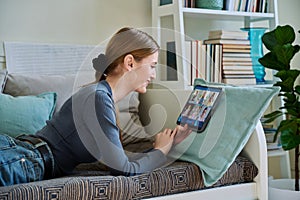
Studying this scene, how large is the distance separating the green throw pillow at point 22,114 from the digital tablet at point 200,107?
23.0 inches

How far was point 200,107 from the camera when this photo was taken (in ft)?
5.82

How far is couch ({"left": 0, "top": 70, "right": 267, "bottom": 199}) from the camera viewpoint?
1357 millimetres

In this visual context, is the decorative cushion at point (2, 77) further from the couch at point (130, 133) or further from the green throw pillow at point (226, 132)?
the green throw pillow at point (226, 132)

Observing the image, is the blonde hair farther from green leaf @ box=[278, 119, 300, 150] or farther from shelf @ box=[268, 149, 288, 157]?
shelf @ box=[268, 149, 288, 157]

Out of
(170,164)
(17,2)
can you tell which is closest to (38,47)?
(17,2)

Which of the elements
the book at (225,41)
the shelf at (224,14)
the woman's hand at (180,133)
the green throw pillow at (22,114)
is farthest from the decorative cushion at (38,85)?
the book at (225,41)

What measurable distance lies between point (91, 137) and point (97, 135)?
3 centimetres

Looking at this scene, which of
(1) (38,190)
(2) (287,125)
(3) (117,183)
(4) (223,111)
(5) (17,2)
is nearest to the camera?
(1) (38,190)

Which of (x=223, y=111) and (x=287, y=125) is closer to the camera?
(x=223, y=111)

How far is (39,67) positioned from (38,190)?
1027mm

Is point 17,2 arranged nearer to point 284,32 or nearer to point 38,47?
point 38,47

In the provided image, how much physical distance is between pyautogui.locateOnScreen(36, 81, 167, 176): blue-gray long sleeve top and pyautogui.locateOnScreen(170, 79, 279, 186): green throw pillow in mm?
152

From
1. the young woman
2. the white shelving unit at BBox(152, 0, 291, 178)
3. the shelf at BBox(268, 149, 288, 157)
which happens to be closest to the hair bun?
the young woman

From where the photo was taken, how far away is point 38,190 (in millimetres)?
1293
